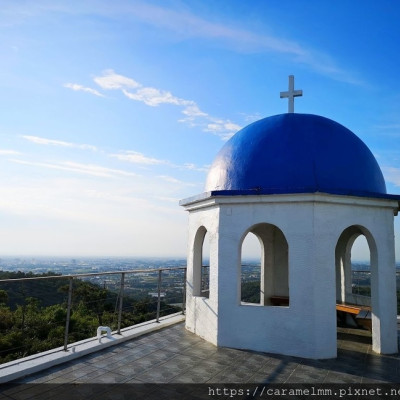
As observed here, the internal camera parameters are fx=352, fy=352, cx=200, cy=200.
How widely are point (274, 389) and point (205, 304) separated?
2.96 metres

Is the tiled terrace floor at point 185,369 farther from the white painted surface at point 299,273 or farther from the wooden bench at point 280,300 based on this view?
the wooden bench at point 280,300

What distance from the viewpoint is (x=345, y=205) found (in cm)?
712

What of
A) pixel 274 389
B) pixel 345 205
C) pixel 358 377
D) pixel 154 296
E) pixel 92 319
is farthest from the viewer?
pixel 92 319

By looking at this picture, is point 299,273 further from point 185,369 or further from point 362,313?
point 185,369

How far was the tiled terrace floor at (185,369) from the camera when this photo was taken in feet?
16.4

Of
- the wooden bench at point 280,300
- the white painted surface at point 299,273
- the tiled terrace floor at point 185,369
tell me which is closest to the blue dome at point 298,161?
the white painted surface at point 299,273

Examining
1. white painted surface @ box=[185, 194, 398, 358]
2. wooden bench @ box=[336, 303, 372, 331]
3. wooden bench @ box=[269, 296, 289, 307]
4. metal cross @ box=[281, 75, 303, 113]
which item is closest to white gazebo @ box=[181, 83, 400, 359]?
white painted surface @ box=[185, 194, 398, 358]

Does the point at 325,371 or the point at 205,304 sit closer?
the point at 325,371

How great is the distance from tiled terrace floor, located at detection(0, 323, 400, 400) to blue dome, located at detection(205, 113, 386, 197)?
314 cm

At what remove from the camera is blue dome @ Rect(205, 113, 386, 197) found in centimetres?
706

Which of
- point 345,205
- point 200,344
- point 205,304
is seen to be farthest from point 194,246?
point 345,205

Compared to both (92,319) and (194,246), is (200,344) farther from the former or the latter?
(92,319)

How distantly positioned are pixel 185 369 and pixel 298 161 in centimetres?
445

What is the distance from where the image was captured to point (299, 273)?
684cm
